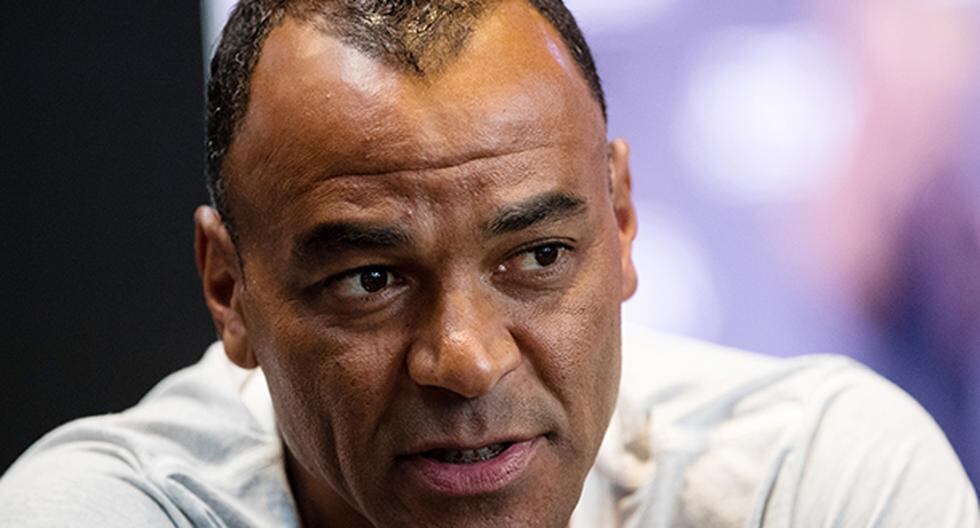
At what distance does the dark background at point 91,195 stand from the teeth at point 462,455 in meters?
1.66

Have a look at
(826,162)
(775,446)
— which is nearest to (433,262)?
(775,446)

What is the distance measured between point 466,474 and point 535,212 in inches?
10.5

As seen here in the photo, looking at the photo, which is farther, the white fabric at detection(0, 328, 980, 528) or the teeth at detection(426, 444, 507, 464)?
the white fabric at detection(0, 328, 980, 528)

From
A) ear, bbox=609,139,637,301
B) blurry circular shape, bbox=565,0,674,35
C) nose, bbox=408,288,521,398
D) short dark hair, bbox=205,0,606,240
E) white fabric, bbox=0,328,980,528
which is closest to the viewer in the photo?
nose, bbox=408,288,521,398

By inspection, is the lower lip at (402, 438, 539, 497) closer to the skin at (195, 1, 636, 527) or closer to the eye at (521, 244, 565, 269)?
the skin at (195, 1, 636, 527)

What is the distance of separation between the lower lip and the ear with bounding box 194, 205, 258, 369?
35 centimetres

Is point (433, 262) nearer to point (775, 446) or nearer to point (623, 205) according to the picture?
point (623, 205)

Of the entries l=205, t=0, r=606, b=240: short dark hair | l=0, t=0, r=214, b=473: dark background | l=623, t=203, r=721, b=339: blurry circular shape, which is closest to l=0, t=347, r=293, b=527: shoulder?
l=205, t=0, r=606, b=240: short dark hair

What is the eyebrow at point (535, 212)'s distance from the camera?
1558 mm

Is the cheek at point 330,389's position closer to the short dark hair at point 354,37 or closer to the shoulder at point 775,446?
the short dark hair at point 354,37

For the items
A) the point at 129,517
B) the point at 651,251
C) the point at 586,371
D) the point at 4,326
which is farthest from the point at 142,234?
the point at 586,371

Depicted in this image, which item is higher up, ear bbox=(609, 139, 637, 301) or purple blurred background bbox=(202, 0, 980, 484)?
ear bbox=(609, 139, 637, 301)

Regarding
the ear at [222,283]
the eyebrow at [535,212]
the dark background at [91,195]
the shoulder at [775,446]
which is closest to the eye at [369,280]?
the eyebrow at [535,212]

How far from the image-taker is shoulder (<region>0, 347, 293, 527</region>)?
167 centimetres
